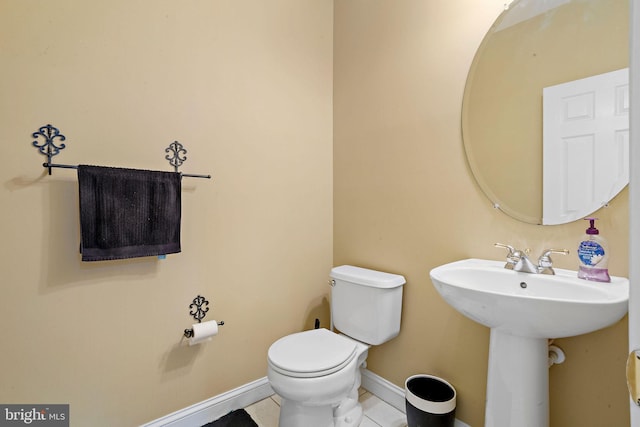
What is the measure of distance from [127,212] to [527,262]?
63.3 inches

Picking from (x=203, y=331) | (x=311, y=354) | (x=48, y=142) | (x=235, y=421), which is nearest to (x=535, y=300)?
(x=311, y=354)

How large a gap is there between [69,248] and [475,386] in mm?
1827

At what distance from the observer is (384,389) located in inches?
68.6

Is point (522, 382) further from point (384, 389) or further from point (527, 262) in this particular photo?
point (384, 389)

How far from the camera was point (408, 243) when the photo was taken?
163 centimetres

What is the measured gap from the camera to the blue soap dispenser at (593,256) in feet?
3.34

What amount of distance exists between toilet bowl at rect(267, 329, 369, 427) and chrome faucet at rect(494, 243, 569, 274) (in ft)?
2.51

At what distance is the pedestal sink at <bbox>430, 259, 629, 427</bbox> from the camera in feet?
2.84

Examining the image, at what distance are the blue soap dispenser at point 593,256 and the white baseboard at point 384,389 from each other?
107cm

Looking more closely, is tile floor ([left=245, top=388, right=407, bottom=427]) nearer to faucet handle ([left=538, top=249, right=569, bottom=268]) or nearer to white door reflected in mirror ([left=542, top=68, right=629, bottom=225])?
faucet handle ([left=538, top=249, right=569, bottom=268])

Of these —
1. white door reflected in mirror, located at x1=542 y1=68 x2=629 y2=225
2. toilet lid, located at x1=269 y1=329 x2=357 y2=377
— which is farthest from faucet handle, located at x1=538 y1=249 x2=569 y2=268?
toilet lid, located at x1=269 y1=329 x2=357 y2=377

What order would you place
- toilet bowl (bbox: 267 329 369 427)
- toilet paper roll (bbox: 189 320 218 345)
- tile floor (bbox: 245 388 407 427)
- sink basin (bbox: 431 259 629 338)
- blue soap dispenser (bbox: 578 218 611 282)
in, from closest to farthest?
sink basin (bbox: 431 259 629 338) < blue soap dispenser (bbox: 578 218 611 282) < toilet bowl (bbox: 267 329 369 427) < toilet paper roll (bbox: 189 320 218 345) < tile floor (bbox: 245 388 407 427)

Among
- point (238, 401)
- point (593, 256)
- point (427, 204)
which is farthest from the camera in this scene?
point (238, 401)

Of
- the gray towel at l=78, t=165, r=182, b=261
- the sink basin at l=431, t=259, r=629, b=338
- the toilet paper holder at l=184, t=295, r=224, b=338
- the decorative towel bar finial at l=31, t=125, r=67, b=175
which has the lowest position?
the toilet paper holder at l=184, t=295, r=224, b=338
